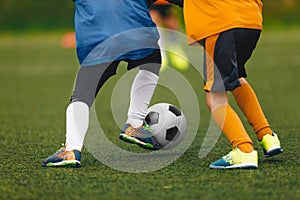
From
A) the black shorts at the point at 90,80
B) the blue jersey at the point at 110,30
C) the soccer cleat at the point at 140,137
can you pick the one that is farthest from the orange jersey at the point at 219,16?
the soccer cleat at the point at 140,137

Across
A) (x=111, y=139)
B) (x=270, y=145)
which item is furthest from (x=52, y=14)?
(x=270, y=145)

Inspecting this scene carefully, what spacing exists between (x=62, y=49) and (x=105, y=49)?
1303cm

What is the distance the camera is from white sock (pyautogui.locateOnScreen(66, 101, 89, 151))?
3994mm

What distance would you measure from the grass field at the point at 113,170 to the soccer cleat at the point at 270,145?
6cm

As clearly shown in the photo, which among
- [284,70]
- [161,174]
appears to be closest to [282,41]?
[284,70]

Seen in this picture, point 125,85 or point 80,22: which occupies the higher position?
point 80,22

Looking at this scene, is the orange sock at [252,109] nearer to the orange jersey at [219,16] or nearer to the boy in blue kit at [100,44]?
the orange jersey at [219,16]

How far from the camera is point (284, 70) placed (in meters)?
10.7

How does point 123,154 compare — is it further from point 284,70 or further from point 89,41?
point 284,70

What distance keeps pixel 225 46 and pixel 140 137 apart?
95 cm

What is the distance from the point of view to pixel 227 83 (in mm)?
3727

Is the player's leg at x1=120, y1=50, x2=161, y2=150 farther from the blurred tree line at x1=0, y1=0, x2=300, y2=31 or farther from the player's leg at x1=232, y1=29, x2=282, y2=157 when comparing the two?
the blurred tree line at x1=0, y1=0, x2=300, y2=31

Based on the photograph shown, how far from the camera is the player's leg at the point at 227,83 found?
3.71 meters

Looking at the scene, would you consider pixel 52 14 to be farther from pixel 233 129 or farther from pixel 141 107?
pixel 233 129
